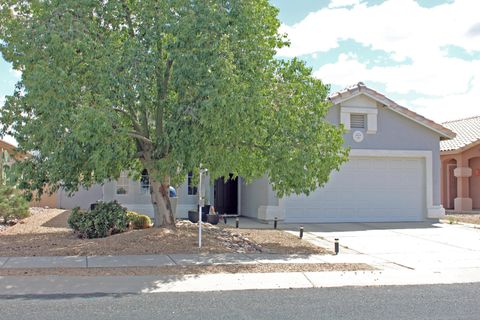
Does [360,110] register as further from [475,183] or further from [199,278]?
[199,278]

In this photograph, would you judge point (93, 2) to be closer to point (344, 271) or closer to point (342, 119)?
point (344, 271)

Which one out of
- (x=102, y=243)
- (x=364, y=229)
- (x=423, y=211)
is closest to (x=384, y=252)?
(x=364, y=229)

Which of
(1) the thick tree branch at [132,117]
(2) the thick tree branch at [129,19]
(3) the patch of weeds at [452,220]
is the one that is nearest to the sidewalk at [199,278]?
(1) the thick tree branch at [132,117]

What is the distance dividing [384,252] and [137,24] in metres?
7.75

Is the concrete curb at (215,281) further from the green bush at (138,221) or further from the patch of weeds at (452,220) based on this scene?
the patch of weeds at (452,220)

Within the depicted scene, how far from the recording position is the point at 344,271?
1045 cm

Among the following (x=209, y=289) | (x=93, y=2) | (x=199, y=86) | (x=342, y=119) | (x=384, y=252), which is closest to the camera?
(x=209, y=289)

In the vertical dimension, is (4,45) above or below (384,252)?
above

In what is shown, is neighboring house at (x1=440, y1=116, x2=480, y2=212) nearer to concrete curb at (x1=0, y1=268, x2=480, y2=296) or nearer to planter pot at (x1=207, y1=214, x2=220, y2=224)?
planter pot at (x1=207, y1=214, x2=220, y2=224)

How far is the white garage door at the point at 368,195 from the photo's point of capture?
61.6ft

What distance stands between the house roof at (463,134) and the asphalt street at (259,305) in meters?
17.6

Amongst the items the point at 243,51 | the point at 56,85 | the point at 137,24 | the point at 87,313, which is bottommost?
the point at 87,313

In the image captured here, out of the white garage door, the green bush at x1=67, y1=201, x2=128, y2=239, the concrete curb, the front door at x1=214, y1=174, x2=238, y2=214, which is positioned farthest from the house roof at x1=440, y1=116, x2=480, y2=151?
the green bush at x1=67, y1=201, x2=128, y2=239

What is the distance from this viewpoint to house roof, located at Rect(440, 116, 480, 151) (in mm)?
25062
